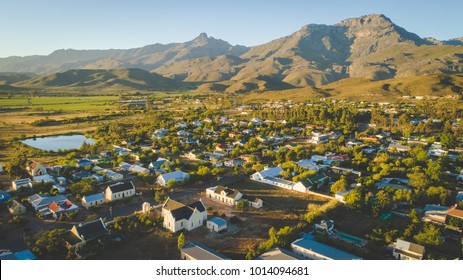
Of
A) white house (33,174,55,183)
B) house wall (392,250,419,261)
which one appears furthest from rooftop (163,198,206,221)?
white house (33,174,55,183)

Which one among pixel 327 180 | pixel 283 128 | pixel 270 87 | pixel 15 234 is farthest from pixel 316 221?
pixel 270 87

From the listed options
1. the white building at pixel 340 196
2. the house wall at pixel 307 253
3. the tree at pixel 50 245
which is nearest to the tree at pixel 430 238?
the house wall at pixel 307 253

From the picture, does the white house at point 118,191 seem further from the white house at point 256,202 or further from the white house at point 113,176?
the white house at point 256,202

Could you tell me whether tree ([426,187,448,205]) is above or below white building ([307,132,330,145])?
below

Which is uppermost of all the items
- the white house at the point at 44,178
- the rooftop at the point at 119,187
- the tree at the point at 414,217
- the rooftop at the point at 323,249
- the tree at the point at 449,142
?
the tree at the point at 449,142

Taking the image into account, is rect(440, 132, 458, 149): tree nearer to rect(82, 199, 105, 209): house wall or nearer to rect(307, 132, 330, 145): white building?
rect(307, 132, 330, 145): white building
